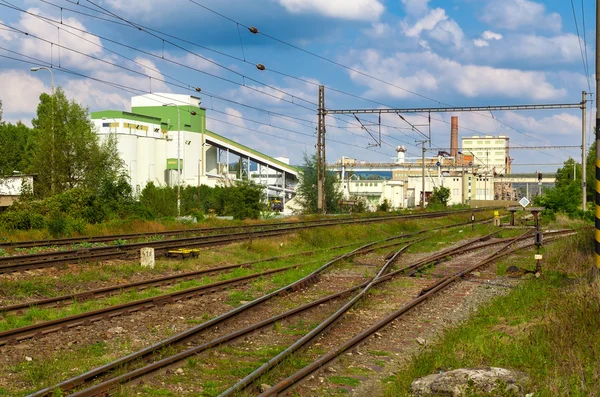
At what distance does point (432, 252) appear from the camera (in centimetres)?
2584

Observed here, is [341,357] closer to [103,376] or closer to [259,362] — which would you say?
[259,362]

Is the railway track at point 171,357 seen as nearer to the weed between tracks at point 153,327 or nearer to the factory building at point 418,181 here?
the weed between tracks at point 153,327

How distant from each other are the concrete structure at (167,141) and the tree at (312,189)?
2636 cm

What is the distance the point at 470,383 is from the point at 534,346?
245 cm

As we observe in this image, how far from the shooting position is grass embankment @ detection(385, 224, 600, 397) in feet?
23.0

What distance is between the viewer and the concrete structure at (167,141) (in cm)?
8831

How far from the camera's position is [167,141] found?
92.0 m

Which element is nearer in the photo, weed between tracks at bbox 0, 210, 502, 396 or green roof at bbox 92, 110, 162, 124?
weed between tracks at bbox 0, 210, 502, 396

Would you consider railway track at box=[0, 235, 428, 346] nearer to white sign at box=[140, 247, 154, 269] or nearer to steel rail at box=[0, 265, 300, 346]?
steel rail at box=[0, 265, 300, 346]

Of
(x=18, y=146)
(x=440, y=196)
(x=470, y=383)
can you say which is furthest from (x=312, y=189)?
(x=470, y=383)

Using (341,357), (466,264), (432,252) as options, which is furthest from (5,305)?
(432,252)

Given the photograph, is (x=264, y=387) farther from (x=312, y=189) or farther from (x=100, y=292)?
(x=312, y=189)

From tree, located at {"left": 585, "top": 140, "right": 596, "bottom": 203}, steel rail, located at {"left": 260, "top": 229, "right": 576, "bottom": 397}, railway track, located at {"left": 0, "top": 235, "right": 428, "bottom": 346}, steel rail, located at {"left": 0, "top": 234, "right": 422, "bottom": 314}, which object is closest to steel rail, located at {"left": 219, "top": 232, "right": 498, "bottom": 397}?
steel rail, located at {"left": 260, "top": 229, "right": 576, "bottom": 397}

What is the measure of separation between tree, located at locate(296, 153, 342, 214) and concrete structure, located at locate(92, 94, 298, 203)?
2636 centimetres
